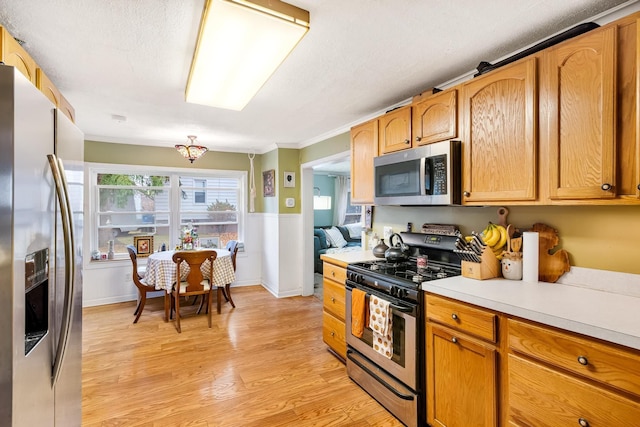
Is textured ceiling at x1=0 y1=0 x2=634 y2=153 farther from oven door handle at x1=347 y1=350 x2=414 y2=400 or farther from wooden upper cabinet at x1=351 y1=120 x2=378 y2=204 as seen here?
oven door handle at x1=347 y1=350 x2=414 y2=400

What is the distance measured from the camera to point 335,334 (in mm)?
2773

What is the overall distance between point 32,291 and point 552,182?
2.20 metres

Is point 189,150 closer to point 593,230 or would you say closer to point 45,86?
point 45,86

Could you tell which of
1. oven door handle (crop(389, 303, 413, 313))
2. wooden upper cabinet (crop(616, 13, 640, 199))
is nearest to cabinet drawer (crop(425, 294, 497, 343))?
oven door handle (crop(389, 303, 413, 313))

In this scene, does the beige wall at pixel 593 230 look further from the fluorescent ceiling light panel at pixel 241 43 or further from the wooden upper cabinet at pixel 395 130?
the fluorescent ceiling light panel at pixel 241 43

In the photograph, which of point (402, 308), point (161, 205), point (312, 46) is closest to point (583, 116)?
point (402, 308)

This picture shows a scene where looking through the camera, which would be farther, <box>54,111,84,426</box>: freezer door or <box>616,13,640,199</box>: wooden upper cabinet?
<box>616,13,640,199</box>: wooden upper cabinet

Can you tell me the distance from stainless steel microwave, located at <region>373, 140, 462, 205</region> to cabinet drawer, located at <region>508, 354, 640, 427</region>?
40.3 inches

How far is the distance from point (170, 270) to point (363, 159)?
96.8 inches

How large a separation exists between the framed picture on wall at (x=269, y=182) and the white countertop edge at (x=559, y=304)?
3432 millimetres

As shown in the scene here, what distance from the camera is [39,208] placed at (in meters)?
1.03

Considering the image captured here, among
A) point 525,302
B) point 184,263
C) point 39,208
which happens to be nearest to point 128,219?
point 184,263

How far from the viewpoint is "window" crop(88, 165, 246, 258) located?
4426 mm

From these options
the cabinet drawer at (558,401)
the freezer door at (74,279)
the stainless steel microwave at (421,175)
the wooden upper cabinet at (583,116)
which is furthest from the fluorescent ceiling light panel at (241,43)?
the cabinet drawer at (558,401)
